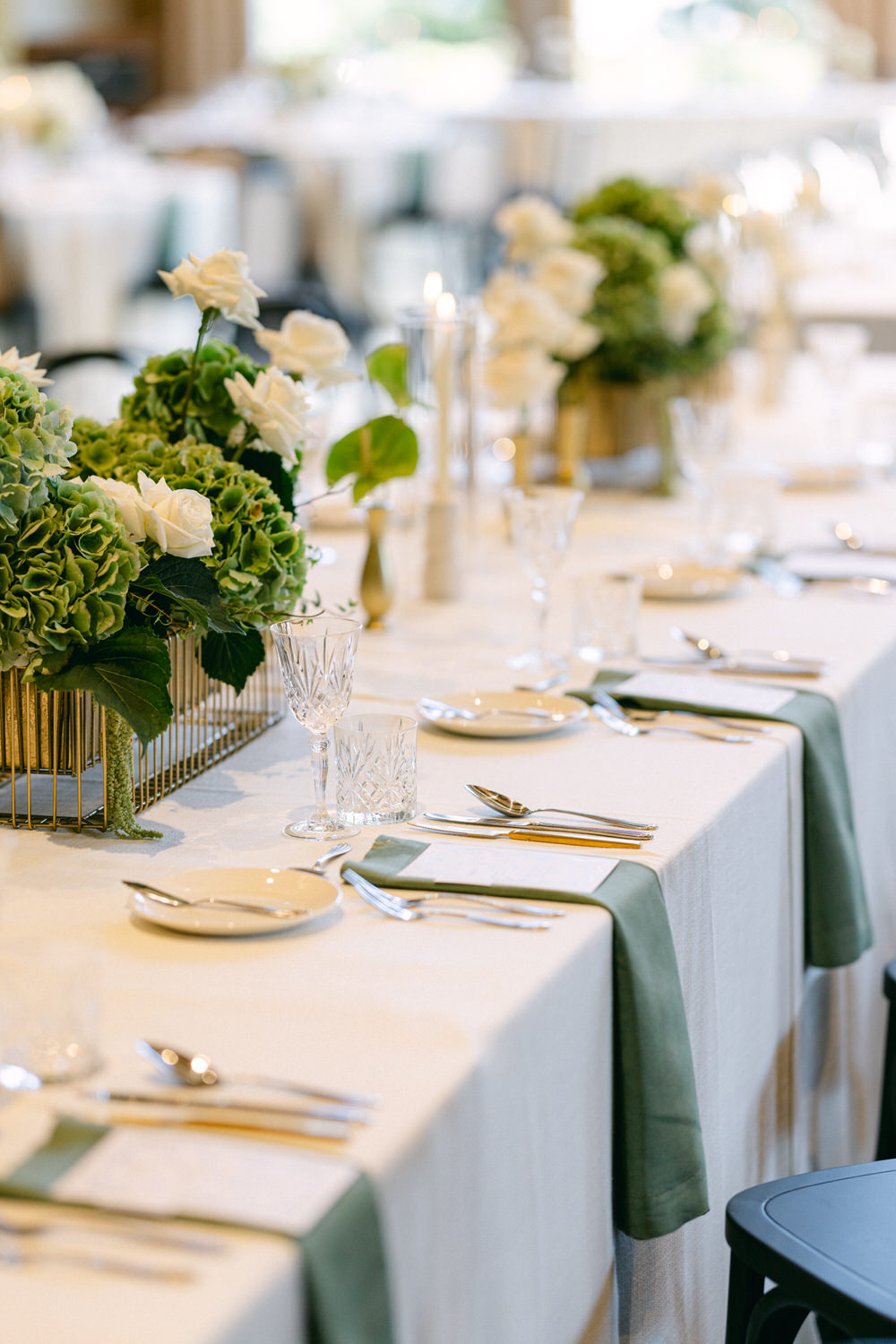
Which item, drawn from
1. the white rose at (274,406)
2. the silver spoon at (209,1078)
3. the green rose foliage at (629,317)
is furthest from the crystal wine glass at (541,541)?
the green rose foliage at (629,317)

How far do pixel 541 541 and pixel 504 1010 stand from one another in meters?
0.92

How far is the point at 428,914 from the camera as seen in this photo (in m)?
1.15

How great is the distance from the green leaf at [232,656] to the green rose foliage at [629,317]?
5.30ft

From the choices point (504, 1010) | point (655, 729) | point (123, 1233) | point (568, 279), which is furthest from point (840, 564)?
point (123, 1233)

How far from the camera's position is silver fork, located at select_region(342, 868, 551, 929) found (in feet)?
3.71

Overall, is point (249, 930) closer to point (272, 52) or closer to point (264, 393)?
point (264, 393)

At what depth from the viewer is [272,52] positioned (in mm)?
10422

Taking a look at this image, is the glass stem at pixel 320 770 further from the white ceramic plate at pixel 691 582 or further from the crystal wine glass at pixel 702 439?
the crystal wine glass at pixel 702 439

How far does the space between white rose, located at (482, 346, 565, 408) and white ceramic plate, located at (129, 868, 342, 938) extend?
1.47 meters

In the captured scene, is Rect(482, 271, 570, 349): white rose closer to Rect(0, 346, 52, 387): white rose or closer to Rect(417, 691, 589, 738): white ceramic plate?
Rect(417, 691, 589, 738): white ceramic plate

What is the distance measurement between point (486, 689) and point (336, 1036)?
83 cm

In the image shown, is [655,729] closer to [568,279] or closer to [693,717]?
[693,717]

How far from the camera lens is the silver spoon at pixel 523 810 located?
1.33 metres

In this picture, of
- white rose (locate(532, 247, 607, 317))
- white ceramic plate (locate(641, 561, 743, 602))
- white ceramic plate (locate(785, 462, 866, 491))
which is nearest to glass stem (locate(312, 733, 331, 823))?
white ceramic plate (locate(641, 561, 743, 602))
